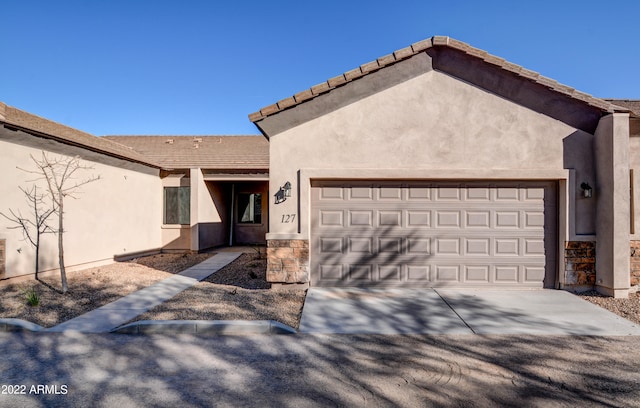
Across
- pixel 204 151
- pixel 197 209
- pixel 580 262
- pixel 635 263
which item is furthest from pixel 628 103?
pixel 204 151

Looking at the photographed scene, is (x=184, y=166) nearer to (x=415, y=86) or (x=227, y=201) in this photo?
(x=227, y=201)

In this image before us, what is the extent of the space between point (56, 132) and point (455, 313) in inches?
432

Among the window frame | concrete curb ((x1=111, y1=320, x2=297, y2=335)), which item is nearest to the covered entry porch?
the window frame

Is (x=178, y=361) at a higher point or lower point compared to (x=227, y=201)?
lower

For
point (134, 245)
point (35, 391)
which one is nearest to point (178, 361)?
point (35, 391)

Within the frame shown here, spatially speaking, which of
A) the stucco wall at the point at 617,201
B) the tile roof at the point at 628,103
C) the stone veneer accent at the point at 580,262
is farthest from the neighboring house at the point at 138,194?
the tile roof at the point at 628,103

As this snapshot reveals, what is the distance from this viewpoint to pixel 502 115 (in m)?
7.25

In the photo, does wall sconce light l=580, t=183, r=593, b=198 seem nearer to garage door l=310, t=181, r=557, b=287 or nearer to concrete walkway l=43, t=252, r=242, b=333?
garage door l=310, t=181, r=557, b=287

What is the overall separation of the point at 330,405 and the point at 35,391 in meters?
3.10

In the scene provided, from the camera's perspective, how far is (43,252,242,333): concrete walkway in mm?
5264

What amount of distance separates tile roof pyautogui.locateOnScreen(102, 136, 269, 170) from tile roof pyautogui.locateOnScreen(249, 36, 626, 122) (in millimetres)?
7139

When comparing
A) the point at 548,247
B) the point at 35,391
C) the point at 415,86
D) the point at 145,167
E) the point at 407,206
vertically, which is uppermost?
the point at 415,86

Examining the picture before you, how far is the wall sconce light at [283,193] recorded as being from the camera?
7.45 metres

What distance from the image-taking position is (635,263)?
24.1 ft
